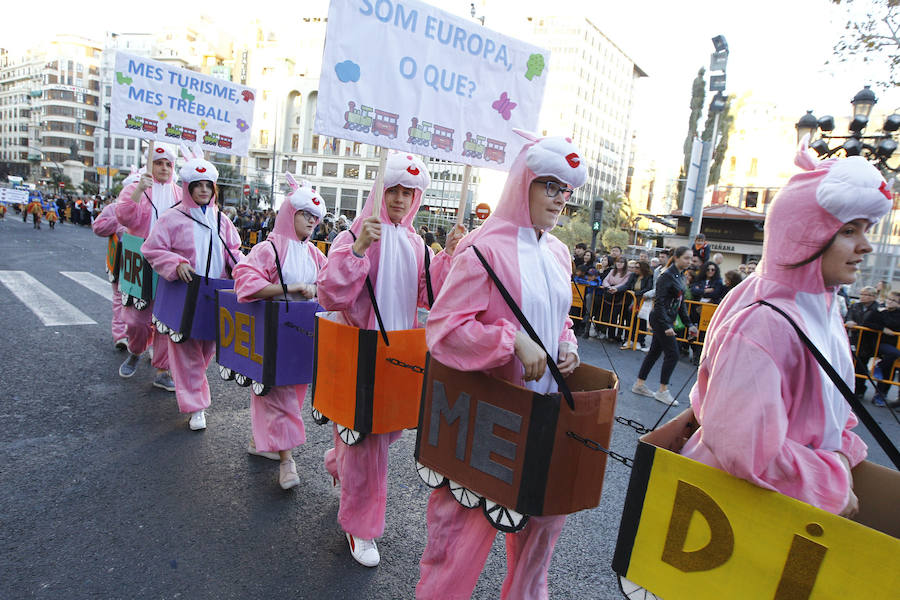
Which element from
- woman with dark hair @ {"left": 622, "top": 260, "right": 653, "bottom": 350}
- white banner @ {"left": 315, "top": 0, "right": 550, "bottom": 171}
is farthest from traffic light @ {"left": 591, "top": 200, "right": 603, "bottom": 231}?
white banner @ {"left": 315, "top": 0, "right": 550, "bottom": 171}

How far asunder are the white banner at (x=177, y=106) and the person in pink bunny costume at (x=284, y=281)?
320 cm

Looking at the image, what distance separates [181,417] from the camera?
4.79 meters

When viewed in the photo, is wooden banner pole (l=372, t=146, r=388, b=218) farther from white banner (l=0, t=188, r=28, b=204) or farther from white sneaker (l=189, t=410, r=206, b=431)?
white banner (l=0, t=188, r=28, b=204)

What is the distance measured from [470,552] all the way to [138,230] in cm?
526

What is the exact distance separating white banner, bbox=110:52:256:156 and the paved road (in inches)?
110

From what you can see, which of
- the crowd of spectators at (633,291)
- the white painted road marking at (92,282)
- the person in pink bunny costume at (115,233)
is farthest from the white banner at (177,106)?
the crowd of spectators at (633,291)

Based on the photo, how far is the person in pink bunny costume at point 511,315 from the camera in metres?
2.00

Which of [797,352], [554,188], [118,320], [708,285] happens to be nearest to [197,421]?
[118,320]

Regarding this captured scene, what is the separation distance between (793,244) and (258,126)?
81367 mm

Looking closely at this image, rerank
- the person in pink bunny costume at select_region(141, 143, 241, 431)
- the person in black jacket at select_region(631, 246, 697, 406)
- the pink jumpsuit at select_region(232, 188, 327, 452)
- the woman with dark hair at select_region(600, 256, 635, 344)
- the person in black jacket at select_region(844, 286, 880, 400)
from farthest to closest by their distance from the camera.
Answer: the woman with dark hair at select_region(600, 256, 635, 344)
the person in black jacket at select_region(844, 286, 880, 400)
the person in black jacket at select_region(631, 246, 697, 406)
the person in pink bunny costume at select_region(141, 143, 241, 431)
the pink jumpsuit at select_region(232, 188, 327, 452)

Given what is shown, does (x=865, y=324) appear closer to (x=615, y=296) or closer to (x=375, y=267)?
(x=615, y=296)

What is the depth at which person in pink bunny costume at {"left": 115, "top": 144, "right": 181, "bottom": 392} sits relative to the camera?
219 inches

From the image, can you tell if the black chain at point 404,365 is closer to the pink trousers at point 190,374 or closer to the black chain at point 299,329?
the black chain at point 299,329

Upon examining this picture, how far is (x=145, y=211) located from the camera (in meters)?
5.77
